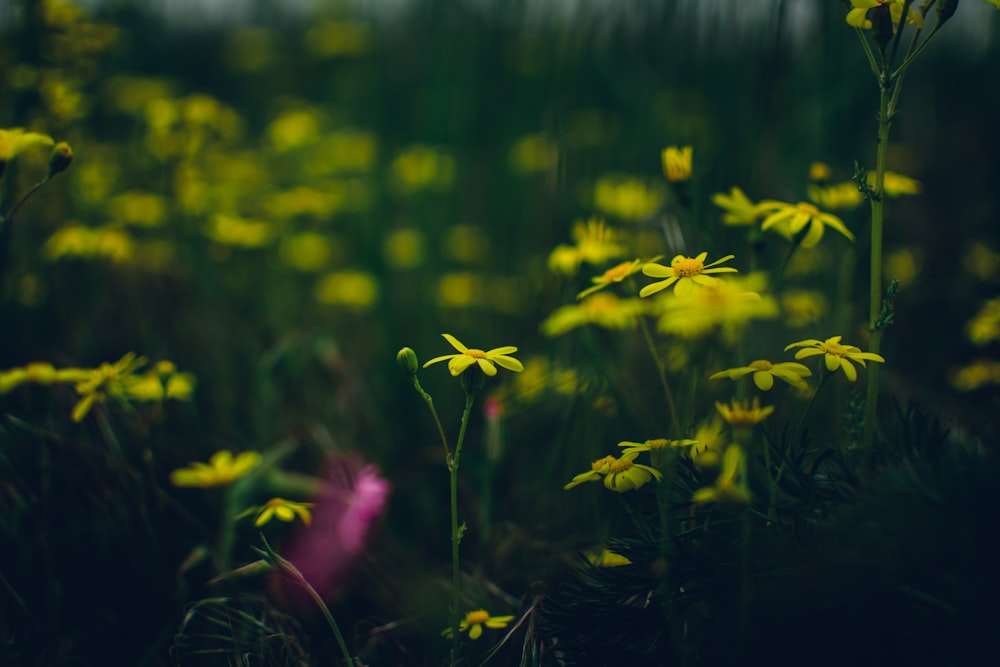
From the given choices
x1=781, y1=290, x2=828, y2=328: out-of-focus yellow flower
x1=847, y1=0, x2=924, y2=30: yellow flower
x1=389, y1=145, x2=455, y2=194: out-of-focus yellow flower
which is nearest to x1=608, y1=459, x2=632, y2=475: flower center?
→ x1=847, y1=0, x2=924, y2=30: yellow flower

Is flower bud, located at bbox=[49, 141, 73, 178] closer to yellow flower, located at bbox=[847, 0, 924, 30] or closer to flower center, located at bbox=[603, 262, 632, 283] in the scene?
flower center, located at bbox=[603, 262, 632, 283]

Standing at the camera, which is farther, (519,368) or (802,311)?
(802,311)

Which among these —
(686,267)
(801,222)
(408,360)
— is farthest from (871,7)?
(408,360)

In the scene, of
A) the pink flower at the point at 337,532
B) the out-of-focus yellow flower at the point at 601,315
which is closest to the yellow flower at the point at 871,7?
the out-of-focus yellow flower at the point at 601,315

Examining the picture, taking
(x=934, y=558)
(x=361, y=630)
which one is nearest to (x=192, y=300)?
(x=361, y=630)

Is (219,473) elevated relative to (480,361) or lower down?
lower down

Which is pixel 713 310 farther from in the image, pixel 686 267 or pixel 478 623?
pixel 478 623
